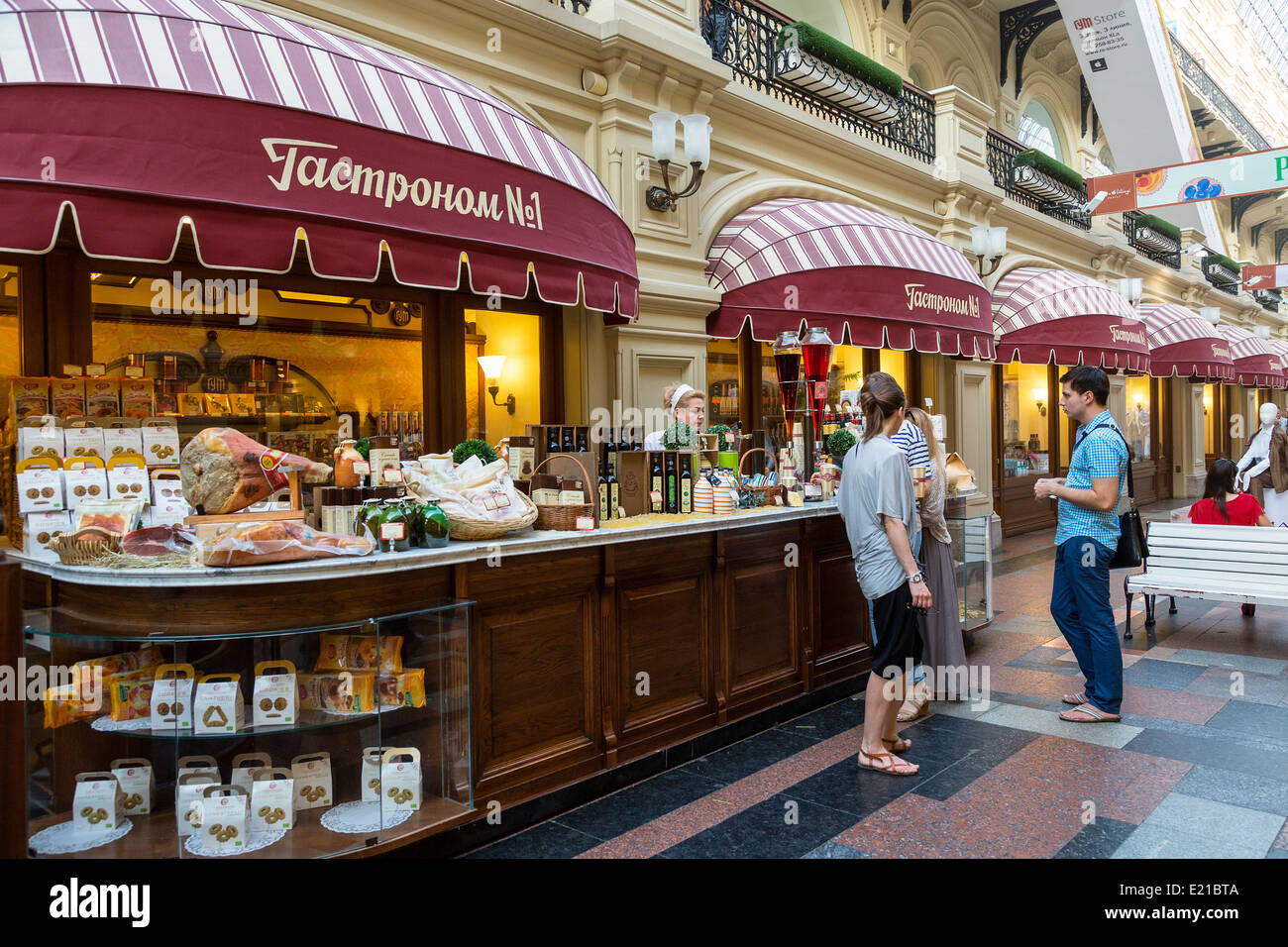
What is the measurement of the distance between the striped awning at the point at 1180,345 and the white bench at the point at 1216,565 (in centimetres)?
1083

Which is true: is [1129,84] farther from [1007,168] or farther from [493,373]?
[493,373]

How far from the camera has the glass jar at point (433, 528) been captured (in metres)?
3.89

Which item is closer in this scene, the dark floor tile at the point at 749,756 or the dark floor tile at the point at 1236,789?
the dark floor tile at the point at 1236,789

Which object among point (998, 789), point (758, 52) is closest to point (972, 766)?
point (998, 789)

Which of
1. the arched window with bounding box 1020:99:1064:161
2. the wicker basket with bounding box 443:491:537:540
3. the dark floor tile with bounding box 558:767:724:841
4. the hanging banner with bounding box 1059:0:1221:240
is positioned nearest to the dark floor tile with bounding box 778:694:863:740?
the dark floor tile with bounding box 558:767:724:841

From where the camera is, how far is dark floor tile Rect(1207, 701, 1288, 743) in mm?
5201

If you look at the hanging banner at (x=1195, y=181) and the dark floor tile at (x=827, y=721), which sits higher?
the hanging banner at (x=1195, y=181)

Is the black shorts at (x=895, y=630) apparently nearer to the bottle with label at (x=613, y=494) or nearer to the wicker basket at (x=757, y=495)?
the wicker basket at (x=757, y=495)

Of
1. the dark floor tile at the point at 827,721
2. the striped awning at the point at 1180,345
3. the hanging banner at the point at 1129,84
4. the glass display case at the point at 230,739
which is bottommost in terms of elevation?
the dark floor tile at the point at 827,721

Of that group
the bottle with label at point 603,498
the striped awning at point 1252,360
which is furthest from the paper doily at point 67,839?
the striped awning at point 1252,360

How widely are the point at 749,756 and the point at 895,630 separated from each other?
1.24 meters

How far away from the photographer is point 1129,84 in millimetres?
14672

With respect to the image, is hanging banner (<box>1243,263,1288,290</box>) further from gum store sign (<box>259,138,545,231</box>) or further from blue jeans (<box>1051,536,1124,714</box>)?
gum store sign (<box>259,138,545,231</box>)

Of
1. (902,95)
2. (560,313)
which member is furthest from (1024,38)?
(560,313)
